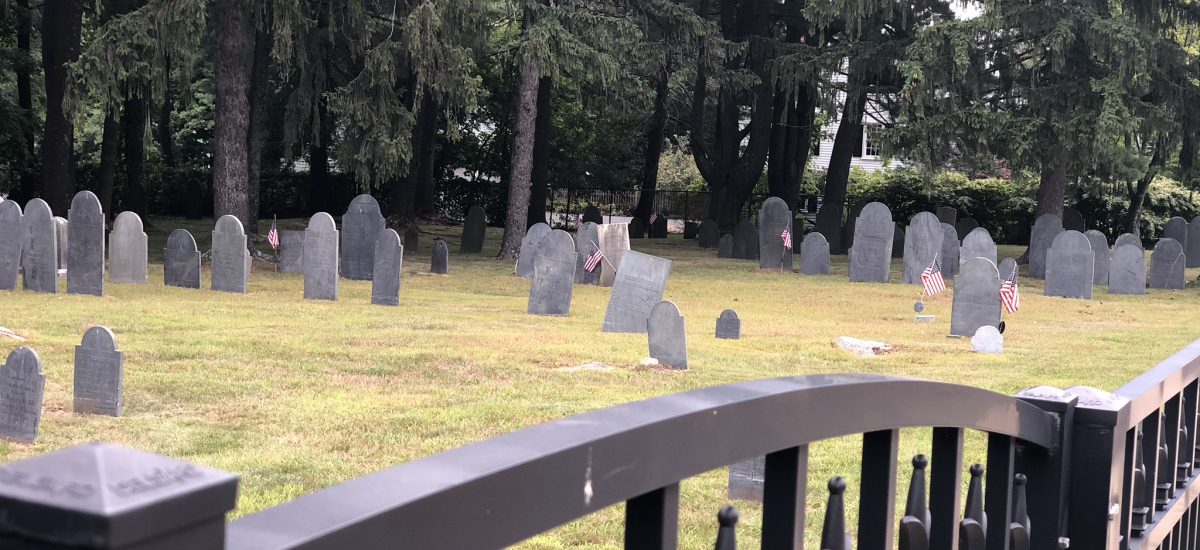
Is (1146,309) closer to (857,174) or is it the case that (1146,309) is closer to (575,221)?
(575,221)

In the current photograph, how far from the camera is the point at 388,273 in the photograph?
46.9ft

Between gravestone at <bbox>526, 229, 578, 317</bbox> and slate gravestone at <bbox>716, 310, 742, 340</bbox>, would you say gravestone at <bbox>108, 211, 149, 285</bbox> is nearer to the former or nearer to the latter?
gravestone at <bbox>526, 229, 578, 317</bbox>

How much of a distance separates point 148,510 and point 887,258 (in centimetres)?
2038

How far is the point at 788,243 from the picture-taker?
22.1 metres

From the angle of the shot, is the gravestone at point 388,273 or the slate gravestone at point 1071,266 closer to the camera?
the gravestone at point 388,273

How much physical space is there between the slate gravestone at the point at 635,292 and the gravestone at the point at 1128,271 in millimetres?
10604

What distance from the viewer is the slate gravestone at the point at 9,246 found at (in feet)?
47.2

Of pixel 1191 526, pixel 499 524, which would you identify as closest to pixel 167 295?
pixel 1191 526

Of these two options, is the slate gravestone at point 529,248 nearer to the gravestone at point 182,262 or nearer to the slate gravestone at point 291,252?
the slate gravestone at point 291,252

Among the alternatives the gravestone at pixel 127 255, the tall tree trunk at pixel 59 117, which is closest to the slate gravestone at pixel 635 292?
the gravestone at pixel 127 255

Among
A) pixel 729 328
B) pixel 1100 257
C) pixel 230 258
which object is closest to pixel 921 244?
pixel 1100 257

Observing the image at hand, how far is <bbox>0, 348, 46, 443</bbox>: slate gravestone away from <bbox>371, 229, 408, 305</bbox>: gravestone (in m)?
7.56

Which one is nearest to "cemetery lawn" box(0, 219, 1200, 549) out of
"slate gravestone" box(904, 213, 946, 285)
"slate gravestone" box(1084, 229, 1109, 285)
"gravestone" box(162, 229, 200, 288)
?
"gravestone" box(162, 229, 200, 288)

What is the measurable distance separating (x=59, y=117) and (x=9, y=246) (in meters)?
7.87
